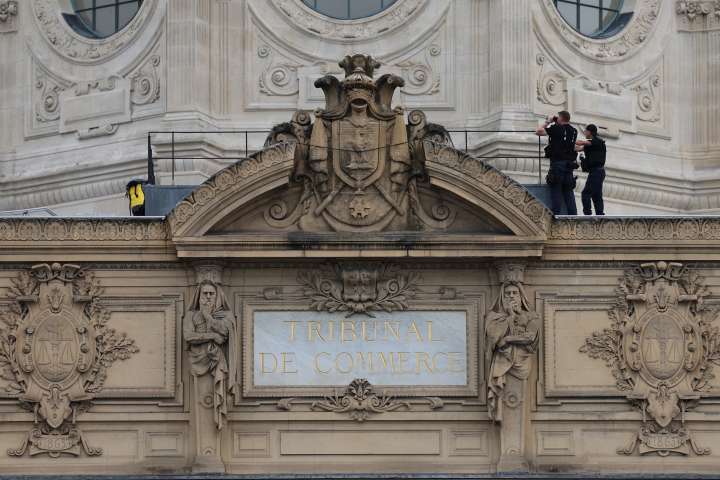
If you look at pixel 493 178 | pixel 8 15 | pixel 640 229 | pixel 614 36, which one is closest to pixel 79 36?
pixel 8 15

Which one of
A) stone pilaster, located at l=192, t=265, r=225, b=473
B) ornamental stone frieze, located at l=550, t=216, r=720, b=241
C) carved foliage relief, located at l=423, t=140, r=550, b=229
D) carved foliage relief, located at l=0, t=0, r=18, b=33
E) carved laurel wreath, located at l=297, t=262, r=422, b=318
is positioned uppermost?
carved foliage relief, located at l=0, t=0, r=18, b=33

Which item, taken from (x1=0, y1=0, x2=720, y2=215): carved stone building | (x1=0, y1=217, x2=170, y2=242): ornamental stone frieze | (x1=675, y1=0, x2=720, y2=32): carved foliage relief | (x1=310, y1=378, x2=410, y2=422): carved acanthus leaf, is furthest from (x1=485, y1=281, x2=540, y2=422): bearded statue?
(x1=675, y1=0, x2=720, y2=32): carved foliage relief

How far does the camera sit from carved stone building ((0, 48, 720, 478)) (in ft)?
79.2

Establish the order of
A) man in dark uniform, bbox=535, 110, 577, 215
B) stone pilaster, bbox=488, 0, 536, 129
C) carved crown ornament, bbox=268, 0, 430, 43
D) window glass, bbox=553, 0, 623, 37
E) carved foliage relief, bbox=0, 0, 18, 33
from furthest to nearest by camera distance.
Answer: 1. carved foliage relief, bbox=0, 0, 18, 33
2. window glass, bbox=553, 0, 623, 37
3. carved crown ornament, bbox=268, 0, 430, 43
4. stone pilaster, bbox=488, 0, 536, 129
5. man in dark uniform, bbox=535, 110, 577, 215

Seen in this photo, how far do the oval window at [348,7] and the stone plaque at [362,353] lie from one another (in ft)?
40.5

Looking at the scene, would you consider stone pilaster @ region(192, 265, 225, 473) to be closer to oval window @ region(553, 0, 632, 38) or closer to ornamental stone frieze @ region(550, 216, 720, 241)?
ornamental stone frieze @ region(550, 216, 720, 241)

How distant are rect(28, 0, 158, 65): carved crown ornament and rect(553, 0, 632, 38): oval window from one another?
9.22 meters

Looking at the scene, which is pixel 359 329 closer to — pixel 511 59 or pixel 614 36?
pixel 511 59

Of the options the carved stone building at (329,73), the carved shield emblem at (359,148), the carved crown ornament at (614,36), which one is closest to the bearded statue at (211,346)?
the carved shield emblem at (359,148)

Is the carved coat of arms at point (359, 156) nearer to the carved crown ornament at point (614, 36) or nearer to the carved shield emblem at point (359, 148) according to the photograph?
the carved shield emblem at point (359, 148)

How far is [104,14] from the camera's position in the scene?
36406 millimetres

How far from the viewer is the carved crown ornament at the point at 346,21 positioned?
34.5 m

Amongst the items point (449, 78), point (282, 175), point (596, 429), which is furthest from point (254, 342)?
point (449, 78)

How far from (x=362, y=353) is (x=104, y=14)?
49.6 ft
